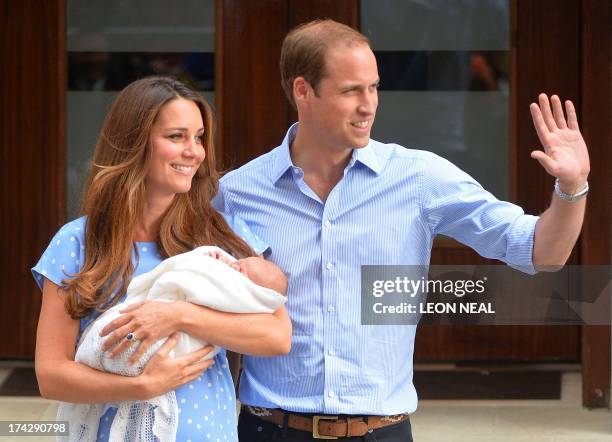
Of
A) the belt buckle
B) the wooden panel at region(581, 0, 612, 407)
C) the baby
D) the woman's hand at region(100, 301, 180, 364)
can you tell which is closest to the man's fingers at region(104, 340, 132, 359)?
the woman's hand at region(100, 301, 180, 364)

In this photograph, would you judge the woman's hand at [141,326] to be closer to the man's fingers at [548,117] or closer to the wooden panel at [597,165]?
the man's fingers at [548,117]

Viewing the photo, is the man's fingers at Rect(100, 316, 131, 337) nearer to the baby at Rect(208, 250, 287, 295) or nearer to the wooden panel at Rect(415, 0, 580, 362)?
the baby at Rect(208, 250, 287, 295)

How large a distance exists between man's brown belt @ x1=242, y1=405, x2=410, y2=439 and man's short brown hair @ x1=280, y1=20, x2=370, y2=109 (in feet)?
2.70

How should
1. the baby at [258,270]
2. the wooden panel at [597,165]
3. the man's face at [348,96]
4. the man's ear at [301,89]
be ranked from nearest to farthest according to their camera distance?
the baby at [258,270], the man's face at [348,96], the man's ear at [301,89], the wooden panel at [597,165]

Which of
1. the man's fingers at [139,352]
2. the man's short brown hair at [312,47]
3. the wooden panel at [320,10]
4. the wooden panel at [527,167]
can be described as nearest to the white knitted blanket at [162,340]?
the man's fingers at [139,352]

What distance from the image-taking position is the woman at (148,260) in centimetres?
292

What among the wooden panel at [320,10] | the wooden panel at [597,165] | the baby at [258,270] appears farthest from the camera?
the wooden panel at [320,10]

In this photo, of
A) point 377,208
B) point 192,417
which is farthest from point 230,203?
point 192,417

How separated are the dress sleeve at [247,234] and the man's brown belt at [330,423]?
407 mm

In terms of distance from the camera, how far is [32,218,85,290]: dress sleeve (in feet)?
9.76

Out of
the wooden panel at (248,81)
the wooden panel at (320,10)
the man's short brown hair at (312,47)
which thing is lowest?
the man's short brown hair at (312,47)

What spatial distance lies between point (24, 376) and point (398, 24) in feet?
8.49

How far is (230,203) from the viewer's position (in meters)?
3.34

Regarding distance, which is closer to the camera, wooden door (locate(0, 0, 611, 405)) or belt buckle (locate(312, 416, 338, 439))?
belt buckle (locate(312, 416, 338, 439))
